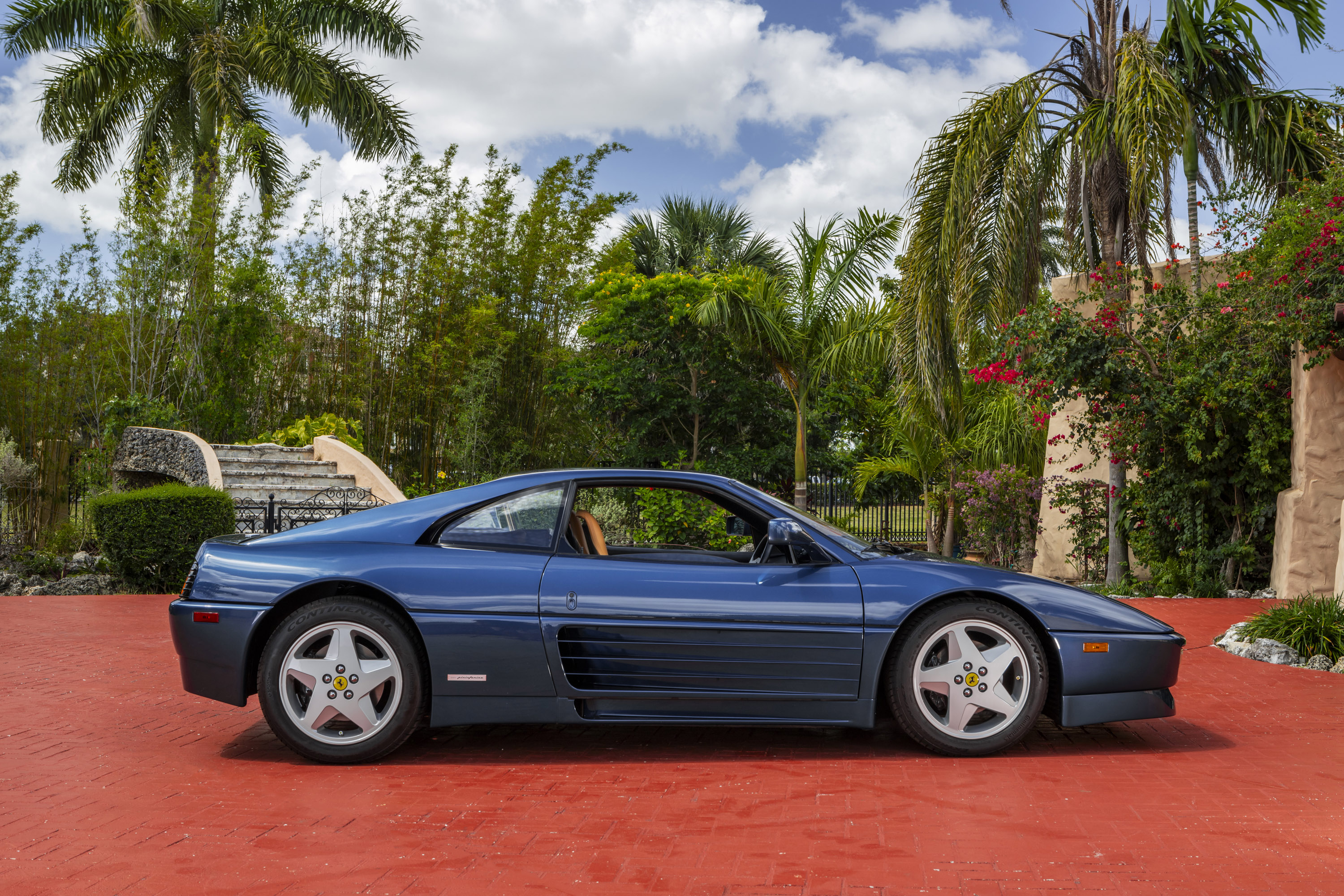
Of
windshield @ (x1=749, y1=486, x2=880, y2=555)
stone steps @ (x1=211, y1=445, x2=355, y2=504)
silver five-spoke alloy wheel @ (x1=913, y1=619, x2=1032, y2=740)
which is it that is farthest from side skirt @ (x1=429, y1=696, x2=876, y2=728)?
stone steps @ (x1=211, y1=445, x2=355, y2=504)

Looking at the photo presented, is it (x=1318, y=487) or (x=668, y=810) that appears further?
(x=1318, y=487)

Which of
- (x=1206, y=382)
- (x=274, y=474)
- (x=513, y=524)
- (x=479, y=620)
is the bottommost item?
(x=479, y=620)

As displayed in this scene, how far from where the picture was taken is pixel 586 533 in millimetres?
4418

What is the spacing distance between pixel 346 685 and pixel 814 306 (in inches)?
535

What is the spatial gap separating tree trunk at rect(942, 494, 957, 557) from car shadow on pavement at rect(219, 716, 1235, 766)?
11.9 m

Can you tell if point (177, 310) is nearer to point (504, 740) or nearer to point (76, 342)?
point (76, 342)

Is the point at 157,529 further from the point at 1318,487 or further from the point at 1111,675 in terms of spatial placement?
the point at 1318,487

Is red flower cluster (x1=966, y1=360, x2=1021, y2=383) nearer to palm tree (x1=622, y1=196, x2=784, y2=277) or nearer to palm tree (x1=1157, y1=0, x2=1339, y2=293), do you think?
palm tree (x1=1157, y1=0, x2=1339, y2=293)

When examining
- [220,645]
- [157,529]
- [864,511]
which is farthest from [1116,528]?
[157,529]

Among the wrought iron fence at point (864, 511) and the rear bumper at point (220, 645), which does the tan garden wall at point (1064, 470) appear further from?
the rear bumper at point (220, 645)

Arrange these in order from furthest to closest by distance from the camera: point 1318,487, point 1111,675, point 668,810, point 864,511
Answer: point 864,511
point 1318,487
point 1111,675
point 668,810

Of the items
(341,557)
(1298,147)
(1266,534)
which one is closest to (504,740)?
(341,557)

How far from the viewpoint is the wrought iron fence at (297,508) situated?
1143 cm

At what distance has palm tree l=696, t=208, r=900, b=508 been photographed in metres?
16.3
